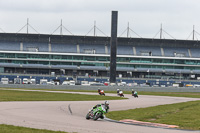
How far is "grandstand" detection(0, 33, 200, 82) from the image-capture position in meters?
132

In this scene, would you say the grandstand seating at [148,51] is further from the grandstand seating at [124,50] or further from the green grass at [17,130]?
the green grass at [17,130]

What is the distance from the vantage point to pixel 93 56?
133875 millimetres

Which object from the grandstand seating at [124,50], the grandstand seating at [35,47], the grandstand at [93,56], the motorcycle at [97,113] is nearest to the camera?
the motorcycle at [97,113]

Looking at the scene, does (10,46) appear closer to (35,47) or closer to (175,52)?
(35,47)

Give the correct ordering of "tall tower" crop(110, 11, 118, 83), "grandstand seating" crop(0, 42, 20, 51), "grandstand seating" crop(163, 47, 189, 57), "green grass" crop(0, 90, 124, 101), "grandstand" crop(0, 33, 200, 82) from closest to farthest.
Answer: "green grass" crop(0, 90, 124, 101)
"tall tower" crop(110, 11, 118, 83)
"grandstand" crop(0, 33, 200, 82)
"grandstand seating" crop(0, 42, 20, 51)
"grandstand seating" crop(163, 47, 189, 57)

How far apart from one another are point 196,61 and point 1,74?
223ft

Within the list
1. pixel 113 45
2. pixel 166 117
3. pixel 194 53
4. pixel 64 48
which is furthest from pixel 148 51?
pixel 166 117

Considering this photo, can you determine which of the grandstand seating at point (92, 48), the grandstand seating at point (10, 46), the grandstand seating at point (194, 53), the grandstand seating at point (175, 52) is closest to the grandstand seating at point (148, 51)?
the grandstand seating at point (175, 52)

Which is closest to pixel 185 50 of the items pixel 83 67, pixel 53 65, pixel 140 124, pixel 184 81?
pixel 184 81

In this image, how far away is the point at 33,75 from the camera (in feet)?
409

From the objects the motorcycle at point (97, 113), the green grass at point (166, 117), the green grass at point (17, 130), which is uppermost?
the motorcycle at point (97, 113)

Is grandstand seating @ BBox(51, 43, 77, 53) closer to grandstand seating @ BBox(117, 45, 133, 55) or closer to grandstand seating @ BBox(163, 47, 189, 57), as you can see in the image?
grandstand seating @ BBox(117, 45, 133, 55)

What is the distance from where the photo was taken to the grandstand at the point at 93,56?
435 feet

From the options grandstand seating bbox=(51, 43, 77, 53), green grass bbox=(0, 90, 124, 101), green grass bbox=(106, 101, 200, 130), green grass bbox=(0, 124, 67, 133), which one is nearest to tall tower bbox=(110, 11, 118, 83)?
grandstand seating bbox=(51, 43, 77, 53)
